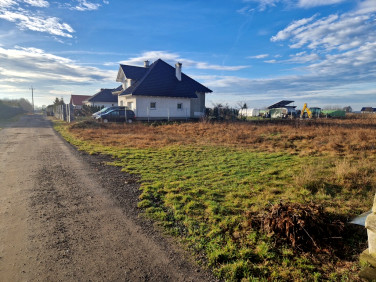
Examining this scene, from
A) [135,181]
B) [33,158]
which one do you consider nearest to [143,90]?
[33,158]

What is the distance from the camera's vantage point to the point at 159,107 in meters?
26.3

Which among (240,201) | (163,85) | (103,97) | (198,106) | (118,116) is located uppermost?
(103,97)

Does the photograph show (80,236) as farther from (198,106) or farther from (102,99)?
(102,99)

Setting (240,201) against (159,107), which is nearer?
(240,201)

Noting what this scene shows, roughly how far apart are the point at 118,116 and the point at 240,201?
69.0 feet

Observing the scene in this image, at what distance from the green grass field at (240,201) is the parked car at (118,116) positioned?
15493 mm

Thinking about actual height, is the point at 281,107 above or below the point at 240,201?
above

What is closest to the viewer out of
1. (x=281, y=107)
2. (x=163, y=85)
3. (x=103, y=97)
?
(x=163, y=85)

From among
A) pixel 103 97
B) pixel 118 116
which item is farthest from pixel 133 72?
pixel 103 97

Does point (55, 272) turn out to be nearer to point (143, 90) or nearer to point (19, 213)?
point (19, 213)

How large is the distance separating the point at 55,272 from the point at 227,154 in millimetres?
7259

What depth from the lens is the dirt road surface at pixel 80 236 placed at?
2.67 metres

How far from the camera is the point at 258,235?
3395mm

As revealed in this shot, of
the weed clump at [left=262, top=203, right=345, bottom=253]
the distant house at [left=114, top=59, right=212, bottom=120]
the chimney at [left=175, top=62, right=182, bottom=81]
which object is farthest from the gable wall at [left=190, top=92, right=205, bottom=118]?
the weed clump at [left=262, top=203, right=345, bottom=253]
